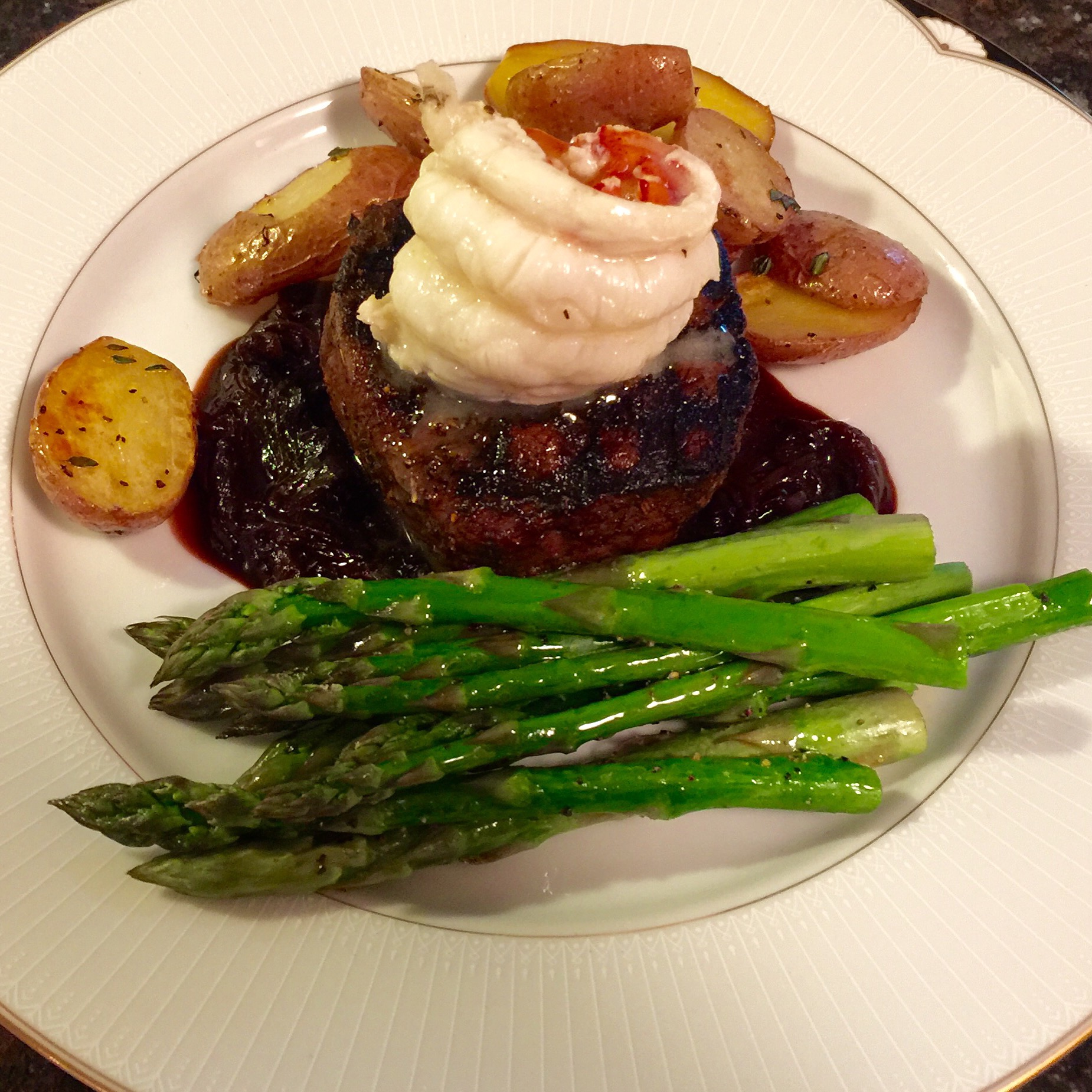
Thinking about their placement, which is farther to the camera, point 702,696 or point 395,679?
point 702,696

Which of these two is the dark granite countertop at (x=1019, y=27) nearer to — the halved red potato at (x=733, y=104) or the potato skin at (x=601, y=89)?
the halved red potato at (x=733, y=104)

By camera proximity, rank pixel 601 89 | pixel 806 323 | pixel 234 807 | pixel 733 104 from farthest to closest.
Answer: pixel 733 104, pixel 806 323, pixel 601 89, pixel 234 807

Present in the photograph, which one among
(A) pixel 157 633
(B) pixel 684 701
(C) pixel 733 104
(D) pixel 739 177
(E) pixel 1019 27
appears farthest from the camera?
(E) pixel 1019 27

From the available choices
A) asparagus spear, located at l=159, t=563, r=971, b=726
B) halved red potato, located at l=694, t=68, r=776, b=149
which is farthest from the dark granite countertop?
asparagus spear, located at l=159, t=563, r=971, b=726

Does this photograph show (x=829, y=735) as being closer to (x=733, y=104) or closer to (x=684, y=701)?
(x=684, y=701)

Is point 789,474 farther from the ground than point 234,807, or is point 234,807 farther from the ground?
point 789,474

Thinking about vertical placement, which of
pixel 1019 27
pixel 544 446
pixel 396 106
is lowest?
pixel 544 446

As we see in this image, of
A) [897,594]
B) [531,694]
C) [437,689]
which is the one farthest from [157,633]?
[897,594]

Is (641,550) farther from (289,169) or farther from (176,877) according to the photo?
(289,169)
